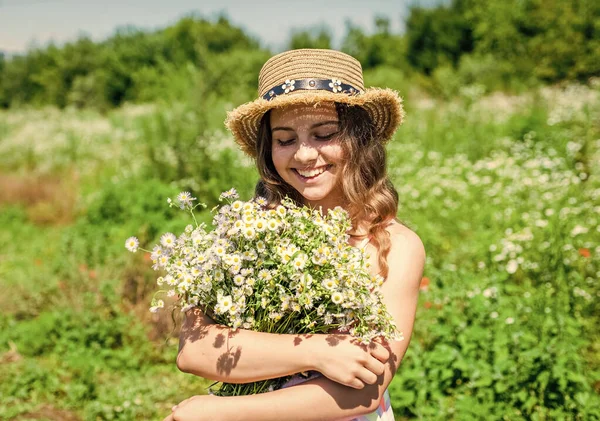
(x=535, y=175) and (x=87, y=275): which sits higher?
(x=535, y=175)

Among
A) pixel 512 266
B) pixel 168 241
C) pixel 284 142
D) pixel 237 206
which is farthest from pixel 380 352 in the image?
pixel 512 266

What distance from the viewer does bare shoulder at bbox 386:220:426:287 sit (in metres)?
1.78

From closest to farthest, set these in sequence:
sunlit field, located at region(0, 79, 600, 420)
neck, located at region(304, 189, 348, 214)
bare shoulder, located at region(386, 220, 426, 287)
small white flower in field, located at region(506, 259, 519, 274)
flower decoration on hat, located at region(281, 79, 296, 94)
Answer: bare shoulder, located at region(386, 220, 426, 287), flower decoration on hat, located at region(281, 79, 296, 94), neck, located at region(304, 189, 348, 214), sunlit field, located at region(0, 79, 600, 420), small white flower in field, located at region(506, 259, 519, 274)

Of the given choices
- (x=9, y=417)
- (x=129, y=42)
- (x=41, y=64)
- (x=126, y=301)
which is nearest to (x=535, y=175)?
(x=126, y=301)

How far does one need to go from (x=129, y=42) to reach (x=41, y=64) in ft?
26.6

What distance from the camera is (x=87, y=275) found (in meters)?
4.95

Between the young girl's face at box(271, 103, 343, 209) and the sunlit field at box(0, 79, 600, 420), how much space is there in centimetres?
74

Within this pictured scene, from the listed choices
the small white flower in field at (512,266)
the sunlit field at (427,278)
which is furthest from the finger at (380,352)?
the small white flower in field at (512,266)

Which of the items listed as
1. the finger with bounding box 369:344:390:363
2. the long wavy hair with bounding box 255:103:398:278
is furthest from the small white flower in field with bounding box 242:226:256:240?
the long wavy hair with bounding box 255:103:398:278

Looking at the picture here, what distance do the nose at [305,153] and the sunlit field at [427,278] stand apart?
2.55 ft

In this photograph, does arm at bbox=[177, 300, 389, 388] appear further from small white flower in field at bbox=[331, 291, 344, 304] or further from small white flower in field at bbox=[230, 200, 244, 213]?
small white flower in field at bbox=[230, 200, 244, 213]

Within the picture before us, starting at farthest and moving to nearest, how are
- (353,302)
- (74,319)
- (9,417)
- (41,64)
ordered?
1. (41,64)
2. (74,319)
3. (9,417)
4. (353,302)

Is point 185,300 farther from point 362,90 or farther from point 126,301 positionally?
point 126,301

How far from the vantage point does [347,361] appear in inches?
59.1
